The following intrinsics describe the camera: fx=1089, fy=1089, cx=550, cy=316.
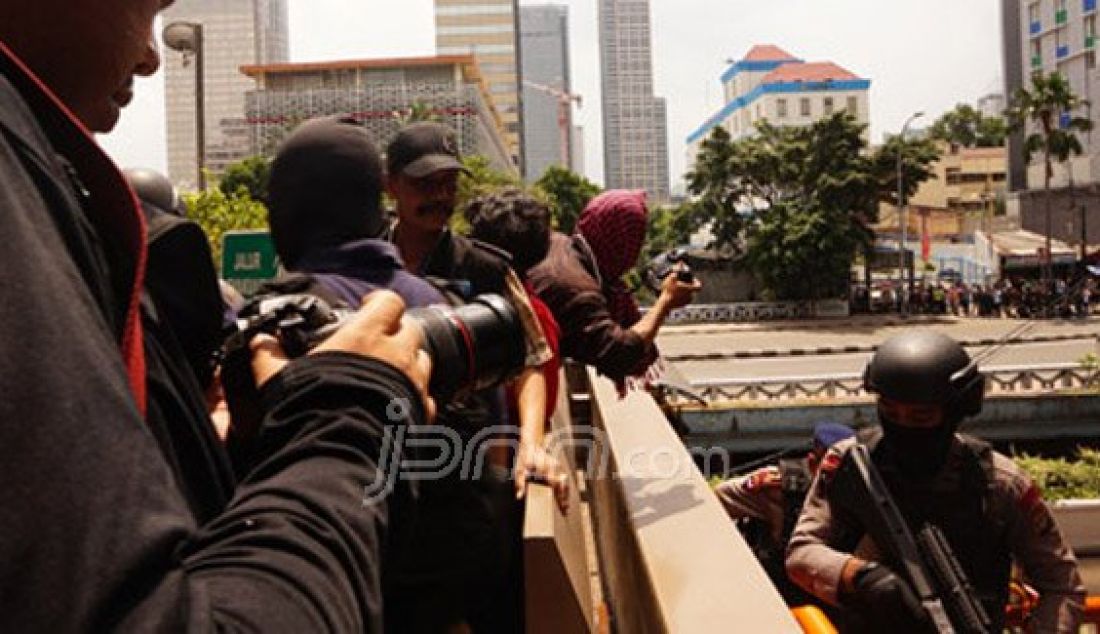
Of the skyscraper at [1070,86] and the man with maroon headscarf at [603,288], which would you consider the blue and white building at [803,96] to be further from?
the man with maroon headscarf at [603,288]

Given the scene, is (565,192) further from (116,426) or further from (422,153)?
(116,426)

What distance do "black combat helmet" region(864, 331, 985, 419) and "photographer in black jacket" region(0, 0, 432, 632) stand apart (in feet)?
8.54

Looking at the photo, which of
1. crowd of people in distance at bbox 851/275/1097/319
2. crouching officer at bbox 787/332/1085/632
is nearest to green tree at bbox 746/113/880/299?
crowd of people in distance at bbox 851/275/1097/319

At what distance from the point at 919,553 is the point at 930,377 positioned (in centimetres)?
61

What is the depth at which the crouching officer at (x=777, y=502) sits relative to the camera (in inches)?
184

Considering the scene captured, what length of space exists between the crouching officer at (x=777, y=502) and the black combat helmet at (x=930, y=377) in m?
0.90

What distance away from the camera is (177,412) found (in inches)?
40.1

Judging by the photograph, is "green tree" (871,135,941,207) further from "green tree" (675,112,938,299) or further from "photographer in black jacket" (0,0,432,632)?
"photographer in black jacket" (0,0,432,632)

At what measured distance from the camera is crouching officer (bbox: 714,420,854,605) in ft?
15.3

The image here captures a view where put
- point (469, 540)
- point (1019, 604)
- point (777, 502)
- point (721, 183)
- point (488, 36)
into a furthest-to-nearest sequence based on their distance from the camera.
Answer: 1. point (488, 36)
2. point (721, 183)
3. point (777, 502)
4. point (1019, 604)
5. point (469, 540)

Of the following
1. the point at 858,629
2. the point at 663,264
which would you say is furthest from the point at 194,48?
the point at 858,629

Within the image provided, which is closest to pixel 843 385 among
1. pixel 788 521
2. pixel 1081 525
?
pixel 1081 525

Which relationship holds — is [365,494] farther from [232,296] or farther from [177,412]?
[232,296]

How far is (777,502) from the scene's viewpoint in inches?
207
